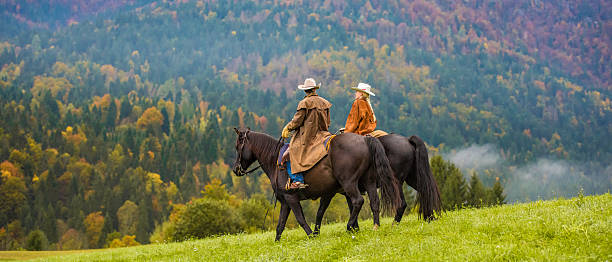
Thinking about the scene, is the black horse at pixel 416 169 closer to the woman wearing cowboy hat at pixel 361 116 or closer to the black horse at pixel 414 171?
the black horse at pixel 414 171

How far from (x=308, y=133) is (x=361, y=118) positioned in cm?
248

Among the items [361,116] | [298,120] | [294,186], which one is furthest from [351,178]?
[361,116]

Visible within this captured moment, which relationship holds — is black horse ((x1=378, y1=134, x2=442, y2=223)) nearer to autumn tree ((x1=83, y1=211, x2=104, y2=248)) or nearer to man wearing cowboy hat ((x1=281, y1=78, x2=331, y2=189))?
man wearing cowboy hat ((x1=281, y1=78, x2=331, y2=189))

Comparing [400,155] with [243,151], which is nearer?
[400,155]

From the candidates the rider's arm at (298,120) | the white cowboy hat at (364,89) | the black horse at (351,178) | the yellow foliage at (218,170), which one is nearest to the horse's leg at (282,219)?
the black horse at (351,178)

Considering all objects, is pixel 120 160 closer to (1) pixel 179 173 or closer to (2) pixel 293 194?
(1) pixel 179 173

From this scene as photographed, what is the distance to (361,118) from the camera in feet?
51.5

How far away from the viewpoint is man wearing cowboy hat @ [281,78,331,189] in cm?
1352

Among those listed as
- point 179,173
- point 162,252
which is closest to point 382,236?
point 162,252

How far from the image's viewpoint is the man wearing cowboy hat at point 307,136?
13.5 metres

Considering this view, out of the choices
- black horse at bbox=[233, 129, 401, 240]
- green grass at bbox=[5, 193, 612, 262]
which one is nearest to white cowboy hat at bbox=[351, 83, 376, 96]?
black horse at bbox=[233, 129, 401, 240]

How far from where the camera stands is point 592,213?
1085 centimetres

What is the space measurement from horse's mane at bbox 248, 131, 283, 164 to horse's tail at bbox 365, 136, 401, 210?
281 centimetres

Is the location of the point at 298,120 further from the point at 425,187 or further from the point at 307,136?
Answer: the point at 425,187
